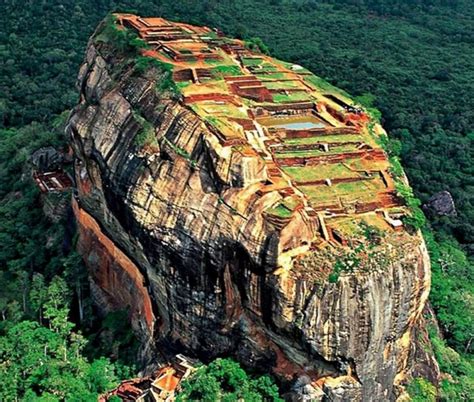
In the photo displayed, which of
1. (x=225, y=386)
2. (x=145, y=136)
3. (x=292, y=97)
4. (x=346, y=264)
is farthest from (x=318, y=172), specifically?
(x=225, y=386)

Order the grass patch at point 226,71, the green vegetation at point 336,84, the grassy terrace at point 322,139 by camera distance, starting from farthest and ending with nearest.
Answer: the green vegetation at point 336,84 → the grass patch at point 226,71 → the grassy terrace at point 322,139

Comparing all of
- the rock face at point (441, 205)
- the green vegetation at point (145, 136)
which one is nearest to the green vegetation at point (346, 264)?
the green vegetation at point (145, 136)

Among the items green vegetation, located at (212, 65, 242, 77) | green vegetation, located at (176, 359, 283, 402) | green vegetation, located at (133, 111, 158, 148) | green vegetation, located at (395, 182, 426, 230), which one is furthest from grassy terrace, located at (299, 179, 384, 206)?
green vegetation, located at (212, 65, 242, 77)

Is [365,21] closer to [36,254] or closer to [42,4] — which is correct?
[42,4]

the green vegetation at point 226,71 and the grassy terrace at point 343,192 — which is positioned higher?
the green vegetation at point 226,71

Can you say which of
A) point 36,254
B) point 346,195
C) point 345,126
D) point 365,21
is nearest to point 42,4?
point 365,21

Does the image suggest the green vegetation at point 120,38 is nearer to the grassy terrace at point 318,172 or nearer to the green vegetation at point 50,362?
the grassy terrace at point 318,172

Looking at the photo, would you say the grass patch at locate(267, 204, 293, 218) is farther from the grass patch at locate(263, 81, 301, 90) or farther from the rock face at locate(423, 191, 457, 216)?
the rock face at locate(423, 191, 457, 216)
